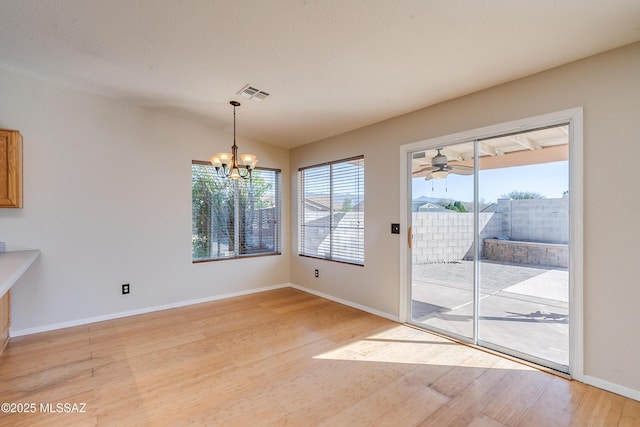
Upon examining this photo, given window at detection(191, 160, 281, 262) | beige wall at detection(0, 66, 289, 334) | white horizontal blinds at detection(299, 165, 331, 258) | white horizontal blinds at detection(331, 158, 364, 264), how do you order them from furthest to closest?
white horizontal blinds at detection(299, 165, 331, 258) < window at detection(191, 160, 281, 262) < white horizontal blinds at detection(331, 158, 364, 264) < beige wall at detection(0, 66, 289, 334)

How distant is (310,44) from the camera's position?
2451 millimetres

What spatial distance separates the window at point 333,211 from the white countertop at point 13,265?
11.6ft

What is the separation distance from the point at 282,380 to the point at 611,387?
2.53m

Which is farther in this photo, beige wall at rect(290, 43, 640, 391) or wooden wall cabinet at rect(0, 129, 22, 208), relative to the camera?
wooden wall cabinet at rect(0, 129, 22, 208)

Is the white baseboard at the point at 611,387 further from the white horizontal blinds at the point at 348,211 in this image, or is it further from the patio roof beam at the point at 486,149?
the white horizontal blinds at the point at 348,211

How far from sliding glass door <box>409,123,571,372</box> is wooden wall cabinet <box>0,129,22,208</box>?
4.39 m

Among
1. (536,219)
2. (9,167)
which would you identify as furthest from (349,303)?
(9,167)

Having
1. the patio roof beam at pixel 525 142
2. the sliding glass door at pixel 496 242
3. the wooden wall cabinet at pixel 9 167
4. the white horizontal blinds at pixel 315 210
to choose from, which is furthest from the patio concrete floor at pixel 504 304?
the wooden wall cabinet at pixel 9 167

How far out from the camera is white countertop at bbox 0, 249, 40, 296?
6.62 ft

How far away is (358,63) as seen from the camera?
2.68 metres

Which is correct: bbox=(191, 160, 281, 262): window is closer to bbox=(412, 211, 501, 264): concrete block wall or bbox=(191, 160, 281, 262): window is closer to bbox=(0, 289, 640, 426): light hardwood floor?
bbox=(0, 289, 640, 426): light hardwood floor

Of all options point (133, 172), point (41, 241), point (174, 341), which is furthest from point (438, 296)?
point (41, 241)

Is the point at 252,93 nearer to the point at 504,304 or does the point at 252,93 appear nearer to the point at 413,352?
the point at 413,352

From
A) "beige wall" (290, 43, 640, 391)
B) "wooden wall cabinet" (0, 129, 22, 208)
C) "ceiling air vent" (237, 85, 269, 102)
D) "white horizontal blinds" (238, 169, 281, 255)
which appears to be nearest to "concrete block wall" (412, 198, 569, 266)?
"beige wall" (290, 43, 640, 391)
